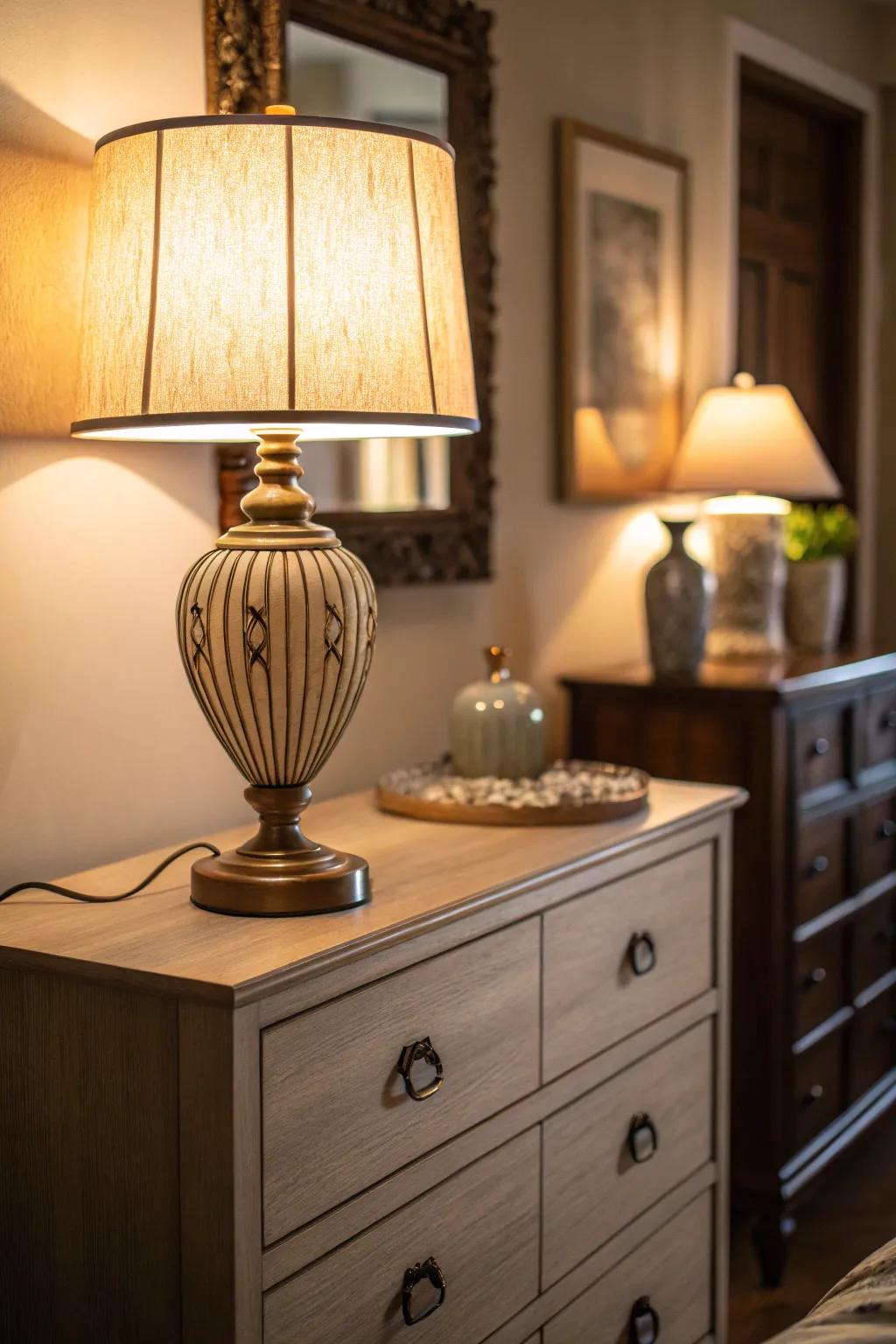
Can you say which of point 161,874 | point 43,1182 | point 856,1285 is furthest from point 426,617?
point 856,1285

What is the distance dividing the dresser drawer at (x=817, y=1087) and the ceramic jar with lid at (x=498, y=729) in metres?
0.93

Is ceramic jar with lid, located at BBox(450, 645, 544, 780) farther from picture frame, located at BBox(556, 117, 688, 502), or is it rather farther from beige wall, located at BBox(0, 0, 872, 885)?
picture frame, located at BBox(556, 117, 688, 502)

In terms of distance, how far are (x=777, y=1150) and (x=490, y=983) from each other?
116 cm

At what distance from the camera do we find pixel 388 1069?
1.48m

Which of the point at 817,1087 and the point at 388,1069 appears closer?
the point at 388,1069

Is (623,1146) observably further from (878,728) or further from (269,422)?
(878,728)

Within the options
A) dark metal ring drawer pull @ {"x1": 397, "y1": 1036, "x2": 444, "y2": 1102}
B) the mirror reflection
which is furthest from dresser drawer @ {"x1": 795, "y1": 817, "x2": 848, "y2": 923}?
dark metal ring drawer pull @ {"x1": 397, "y1": 1036, "x2": 444, "y2": 1102}

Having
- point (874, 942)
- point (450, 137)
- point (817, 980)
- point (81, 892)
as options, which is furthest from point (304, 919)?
point (874, 942)

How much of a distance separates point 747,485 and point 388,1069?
1.69 metres

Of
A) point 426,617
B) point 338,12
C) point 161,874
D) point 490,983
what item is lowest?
point 490,983

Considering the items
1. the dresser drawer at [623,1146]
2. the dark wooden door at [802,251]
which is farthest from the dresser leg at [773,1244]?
the dark wooden door at [802,251]

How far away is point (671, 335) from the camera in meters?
2.99

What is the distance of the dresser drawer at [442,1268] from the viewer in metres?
1.39

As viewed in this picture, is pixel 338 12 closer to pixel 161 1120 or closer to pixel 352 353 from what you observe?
pixel 352 353
